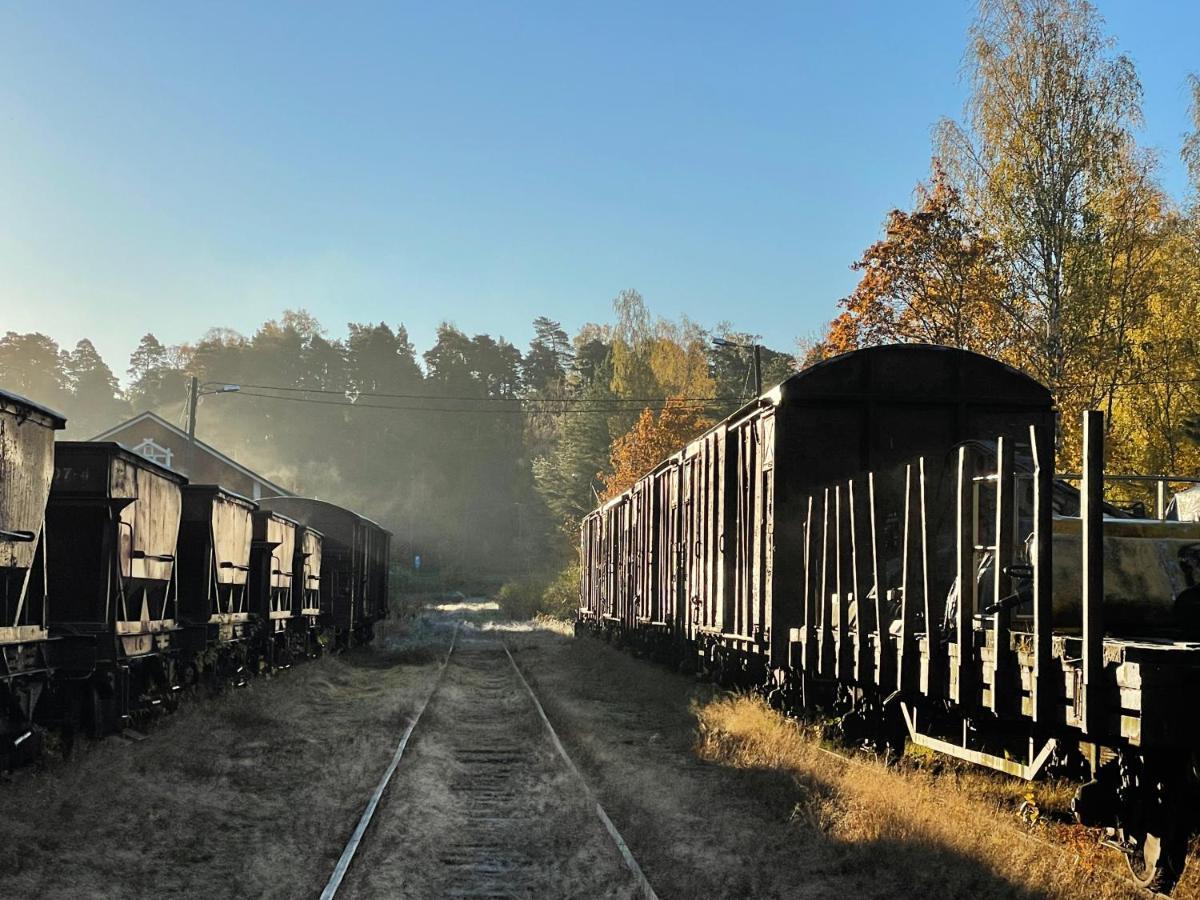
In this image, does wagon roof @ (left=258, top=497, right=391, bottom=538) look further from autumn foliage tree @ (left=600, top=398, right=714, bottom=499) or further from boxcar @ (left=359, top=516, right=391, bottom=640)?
autumn foliage tree @ (left=600, top=398, right=714, bottom=499)

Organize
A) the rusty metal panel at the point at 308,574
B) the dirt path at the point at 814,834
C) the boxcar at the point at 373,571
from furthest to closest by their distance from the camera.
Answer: the boxcar at the point at 373,571 → the rusty metal panel at the point at 308,574 → the dirt path at the point at 814,834

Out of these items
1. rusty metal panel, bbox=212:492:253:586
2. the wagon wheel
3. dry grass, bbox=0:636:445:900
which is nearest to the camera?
the wagon wheel

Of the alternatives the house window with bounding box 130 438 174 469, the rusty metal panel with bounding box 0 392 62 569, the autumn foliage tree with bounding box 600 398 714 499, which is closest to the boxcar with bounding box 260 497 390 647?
the rusty metal panel with bounding box 0 392 62 569

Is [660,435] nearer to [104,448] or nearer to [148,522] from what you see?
[148,522]

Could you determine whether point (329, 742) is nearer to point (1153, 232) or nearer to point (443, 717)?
point (443, 717)

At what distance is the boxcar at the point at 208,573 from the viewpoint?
14.7 metres

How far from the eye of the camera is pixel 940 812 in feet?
24.5

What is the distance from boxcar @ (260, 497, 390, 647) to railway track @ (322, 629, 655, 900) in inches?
547

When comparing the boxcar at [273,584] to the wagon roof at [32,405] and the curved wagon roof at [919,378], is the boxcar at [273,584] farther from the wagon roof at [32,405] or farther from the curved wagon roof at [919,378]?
the curved wagon roof at [919,378]

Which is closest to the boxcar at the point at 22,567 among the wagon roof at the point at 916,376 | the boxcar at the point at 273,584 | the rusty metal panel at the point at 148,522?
the rusty metal panel at the point at 148,522

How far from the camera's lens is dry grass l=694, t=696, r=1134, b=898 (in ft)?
20.2

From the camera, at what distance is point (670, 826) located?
26.9ft

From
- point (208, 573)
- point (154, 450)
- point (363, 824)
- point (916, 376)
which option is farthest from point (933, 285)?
point (154, 450)

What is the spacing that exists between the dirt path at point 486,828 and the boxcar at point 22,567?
3.19 meters
